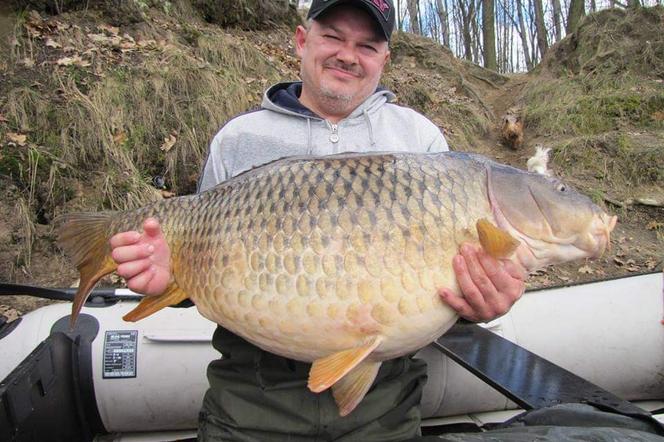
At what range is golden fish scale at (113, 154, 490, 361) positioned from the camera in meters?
1.02

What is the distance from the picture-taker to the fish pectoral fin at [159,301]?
1227 mm

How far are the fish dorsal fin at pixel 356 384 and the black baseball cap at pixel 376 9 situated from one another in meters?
1.03

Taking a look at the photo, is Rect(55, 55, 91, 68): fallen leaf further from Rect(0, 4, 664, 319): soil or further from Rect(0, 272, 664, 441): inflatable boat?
Rect(0, 272, 664, 441): inflatable boat

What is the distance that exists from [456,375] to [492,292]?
0.97 m

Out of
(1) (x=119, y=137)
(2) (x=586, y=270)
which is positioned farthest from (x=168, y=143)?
(2) (x=586, y=270)

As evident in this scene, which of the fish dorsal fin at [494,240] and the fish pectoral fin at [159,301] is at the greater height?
the fish dorsal fin at [494,240]

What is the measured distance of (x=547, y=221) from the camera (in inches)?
43.6

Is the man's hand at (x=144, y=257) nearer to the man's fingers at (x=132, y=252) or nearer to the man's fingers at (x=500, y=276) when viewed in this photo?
the man's fingers at (x=132, y=252)

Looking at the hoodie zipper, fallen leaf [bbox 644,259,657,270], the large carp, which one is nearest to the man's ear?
the hoodie zipper

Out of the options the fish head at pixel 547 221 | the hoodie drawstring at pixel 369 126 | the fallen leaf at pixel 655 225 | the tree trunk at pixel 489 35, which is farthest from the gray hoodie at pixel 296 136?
the tree trunk at pixel 489 35

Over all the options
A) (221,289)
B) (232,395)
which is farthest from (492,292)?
(232,395)

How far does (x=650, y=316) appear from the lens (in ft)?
6.79

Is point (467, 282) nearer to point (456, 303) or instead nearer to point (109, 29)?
point (456, 303)

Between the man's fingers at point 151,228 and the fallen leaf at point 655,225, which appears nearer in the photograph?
the man's fingers at point 151,228
